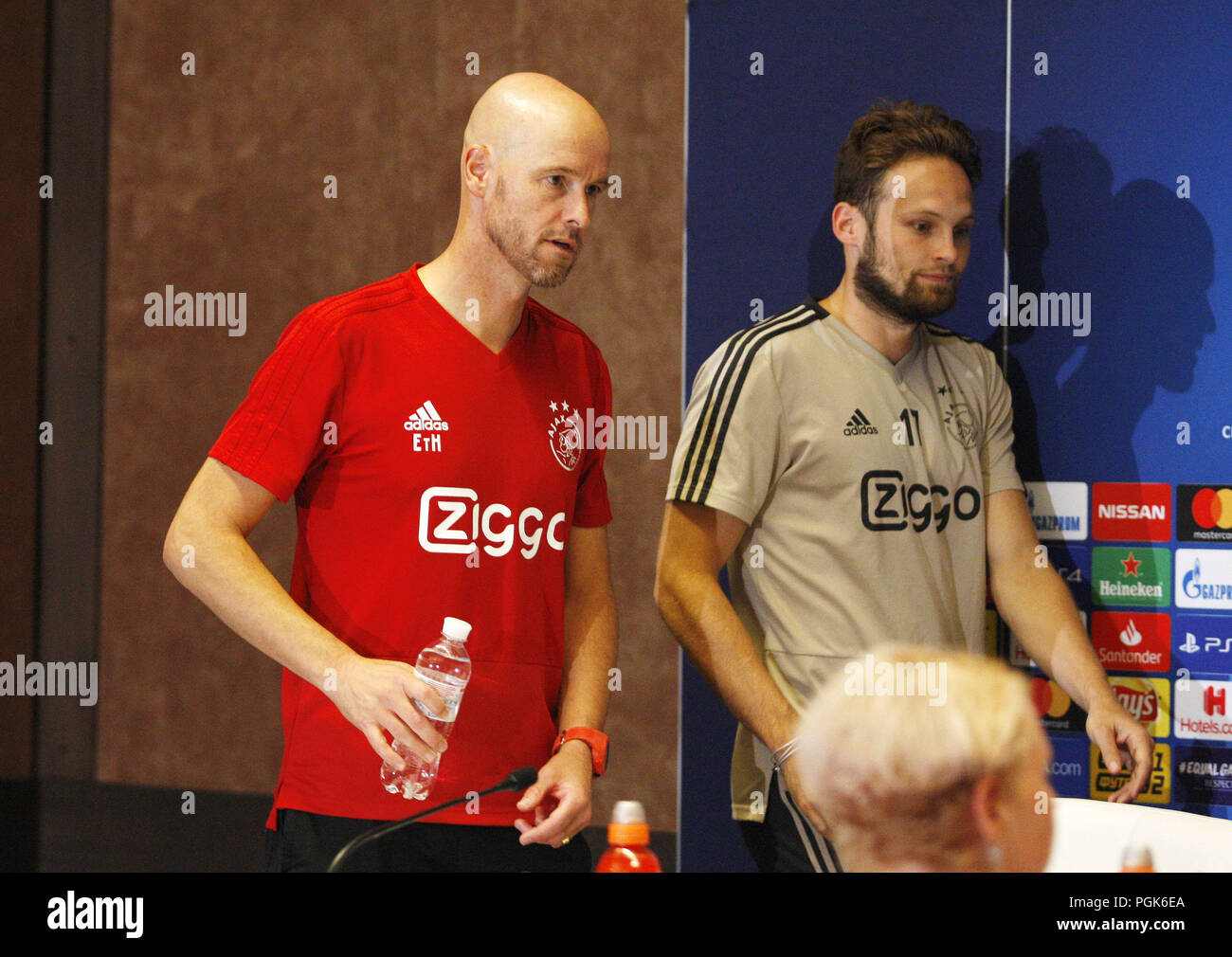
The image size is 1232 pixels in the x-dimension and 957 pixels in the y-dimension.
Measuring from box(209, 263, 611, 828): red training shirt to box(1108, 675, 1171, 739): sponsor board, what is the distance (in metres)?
1.11

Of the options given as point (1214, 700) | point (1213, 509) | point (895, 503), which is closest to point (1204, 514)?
point (1213, 509)

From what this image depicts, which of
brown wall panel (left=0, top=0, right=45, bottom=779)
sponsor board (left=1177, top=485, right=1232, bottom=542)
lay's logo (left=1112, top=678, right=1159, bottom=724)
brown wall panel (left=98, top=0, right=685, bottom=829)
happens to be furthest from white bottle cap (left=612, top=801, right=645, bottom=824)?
brown wall panel (left=0, top=0, right=45, bottom=779)

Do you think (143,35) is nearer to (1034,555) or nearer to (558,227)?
(558,227)

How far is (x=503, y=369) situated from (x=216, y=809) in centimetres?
223

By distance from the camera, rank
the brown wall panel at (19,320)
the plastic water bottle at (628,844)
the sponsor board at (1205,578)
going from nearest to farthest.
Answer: the plastic water bottle at (628,844) → the sponsor board at (1205,578) → the brown wall panel at (19,320)

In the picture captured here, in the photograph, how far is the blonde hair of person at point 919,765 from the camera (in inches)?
40.0

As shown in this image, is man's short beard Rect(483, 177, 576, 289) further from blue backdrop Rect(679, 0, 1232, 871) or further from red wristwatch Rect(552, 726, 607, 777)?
blue backdrop Rect(679, 0, 1232, 871)

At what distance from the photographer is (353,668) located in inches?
65.1

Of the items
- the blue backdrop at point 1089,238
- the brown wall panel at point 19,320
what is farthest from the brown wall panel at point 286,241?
the blue backdrop at point 1089,238

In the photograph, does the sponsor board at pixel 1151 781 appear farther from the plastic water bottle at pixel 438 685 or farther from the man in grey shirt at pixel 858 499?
the plastic water bottle at pixel 438 685

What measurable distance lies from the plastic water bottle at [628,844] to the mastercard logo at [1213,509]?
132 centimetres

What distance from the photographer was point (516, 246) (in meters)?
1.89

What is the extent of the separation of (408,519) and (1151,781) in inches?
56.6

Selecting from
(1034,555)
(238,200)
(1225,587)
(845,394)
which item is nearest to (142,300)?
(238,200)
